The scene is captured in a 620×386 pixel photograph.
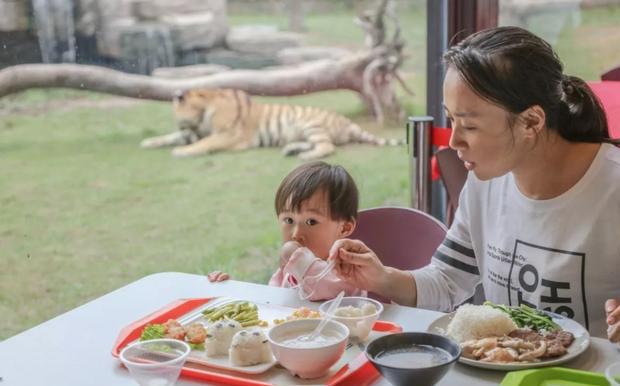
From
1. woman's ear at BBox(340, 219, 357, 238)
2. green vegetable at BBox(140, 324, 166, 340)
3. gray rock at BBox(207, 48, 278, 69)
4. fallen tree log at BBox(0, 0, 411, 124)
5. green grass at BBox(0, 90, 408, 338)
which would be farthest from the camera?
gray rock at BBox(207, 48, 278, 69)

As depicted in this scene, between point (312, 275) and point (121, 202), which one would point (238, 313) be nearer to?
point (312, 275)

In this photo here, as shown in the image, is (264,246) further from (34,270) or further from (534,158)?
(534,158)

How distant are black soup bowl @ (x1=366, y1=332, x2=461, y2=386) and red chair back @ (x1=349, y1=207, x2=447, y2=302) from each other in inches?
34.3

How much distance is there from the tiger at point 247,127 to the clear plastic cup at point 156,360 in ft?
6.70

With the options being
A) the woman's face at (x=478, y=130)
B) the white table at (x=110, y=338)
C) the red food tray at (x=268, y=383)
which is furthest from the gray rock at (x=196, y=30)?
the red food tray at (x=268, y=383)

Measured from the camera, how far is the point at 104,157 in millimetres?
3186

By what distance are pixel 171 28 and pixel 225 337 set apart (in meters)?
Answer: 2.10

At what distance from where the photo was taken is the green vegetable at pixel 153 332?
1.46 m

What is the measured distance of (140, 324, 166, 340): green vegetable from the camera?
1461mm

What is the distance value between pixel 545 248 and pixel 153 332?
84 cm

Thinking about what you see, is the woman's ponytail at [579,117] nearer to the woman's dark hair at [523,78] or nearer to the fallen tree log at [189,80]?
the woman's dark hair at [523,78]

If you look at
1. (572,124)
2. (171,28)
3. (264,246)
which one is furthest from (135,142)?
(572,124)

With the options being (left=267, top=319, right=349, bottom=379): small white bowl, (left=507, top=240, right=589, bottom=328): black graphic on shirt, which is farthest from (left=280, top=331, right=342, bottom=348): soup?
(left=507, top=240, right=589, bottom=328): black graphic on shirt

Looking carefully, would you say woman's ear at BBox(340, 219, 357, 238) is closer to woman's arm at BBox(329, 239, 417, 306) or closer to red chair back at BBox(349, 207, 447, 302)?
red chair back at BBox(349, 207, 447, 302)
